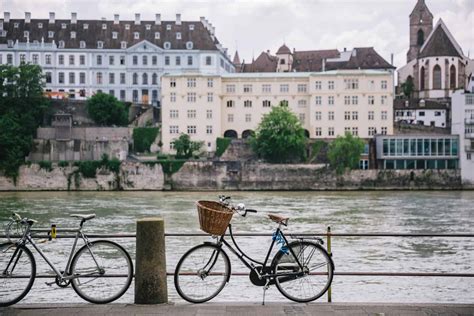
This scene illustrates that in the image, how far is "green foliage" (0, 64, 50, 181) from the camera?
70.4m

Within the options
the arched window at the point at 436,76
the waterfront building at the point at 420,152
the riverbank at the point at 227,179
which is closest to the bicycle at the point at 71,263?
the riverbank at the point at 227,179

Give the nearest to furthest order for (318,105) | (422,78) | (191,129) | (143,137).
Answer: (143,137) < (191,129) < (318,105) < (422,78)

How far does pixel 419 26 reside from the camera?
108 metres

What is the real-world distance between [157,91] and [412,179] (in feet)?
107

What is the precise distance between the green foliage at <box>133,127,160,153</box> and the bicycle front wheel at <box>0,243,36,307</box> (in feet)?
215

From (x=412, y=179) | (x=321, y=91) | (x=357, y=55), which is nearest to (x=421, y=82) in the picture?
(x=357, y=55)

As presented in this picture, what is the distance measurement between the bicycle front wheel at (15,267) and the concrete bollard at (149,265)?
1.27 meters

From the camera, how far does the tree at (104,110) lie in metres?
75.6

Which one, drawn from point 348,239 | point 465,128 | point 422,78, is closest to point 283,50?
point 422,78

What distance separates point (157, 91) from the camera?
87.7 m

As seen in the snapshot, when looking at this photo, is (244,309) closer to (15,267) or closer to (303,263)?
(303,263)

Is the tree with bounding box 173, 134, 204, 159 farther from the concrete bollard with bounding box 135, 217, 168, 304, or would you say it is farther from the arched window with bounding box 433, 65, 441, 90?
the concrete bollard with bounding box 135, 217, 168, 304

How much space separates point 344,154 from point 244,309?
201ft

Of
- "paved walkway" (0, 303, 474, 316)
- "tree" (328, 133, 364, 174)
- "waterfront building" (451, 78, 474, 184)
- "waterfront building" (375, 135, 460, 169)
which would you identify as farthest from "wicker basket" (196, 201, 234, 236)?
"waterfront building" (375, 135, 460, 169)
